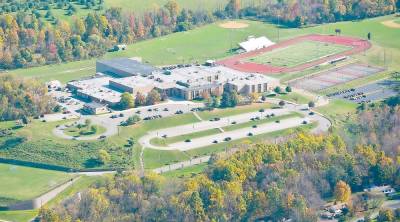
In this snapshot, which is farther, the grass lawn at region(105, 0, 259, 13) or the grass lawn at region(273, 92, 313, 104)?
the grass lawn at region(105, 0, 259, 13)

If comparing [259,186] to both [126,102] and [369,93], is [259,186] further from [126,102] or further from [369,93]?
[369,93]

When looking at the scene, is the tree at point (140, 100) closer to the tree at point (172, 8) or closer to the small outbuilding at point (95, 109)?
the small outbuilding at point (95, 109)

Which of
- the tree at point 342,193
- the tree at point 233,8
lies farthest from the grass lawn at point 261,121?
the tree at point 233,8

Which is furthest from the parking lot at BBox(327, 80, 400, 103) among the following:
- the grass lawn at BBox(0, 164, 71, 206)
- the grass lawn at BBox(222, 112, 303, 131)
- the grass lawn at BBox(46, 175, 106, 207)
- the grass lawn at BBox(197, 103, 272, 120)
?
the grass lawn at BBox(0, 164, 71, 206)

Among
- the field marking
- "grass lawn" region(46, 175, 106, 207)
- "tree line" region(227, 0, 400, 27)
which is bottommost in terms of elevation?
"grass lawn" region(46, 175, 106, 207)

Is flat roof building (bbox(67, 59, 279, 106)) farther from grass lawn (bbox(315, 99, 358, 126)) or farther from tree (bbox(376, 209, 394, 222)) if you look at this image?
tree (bbox(376, 209, 394, 222))

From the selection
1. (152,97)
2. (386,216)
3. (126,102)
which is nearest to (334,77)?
(152,97)
